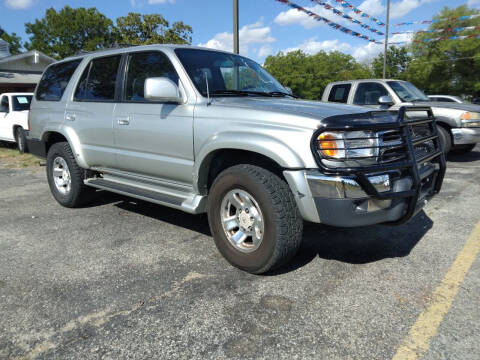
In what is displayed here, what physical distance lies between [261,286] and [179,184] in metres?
1.28

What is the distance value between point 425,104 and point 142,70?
6.41 metres

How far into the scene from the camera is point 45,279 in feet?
10.0

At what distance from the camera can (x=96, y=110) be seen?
434cm

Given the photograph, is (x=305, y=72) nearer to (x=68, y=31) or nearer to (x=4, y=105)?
(x=68, y=31)

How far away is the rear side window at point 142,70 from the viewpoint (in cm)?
376

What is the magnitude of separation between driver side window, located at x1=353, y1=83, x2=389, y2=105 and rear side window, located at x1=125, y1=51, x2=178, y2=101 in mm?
5721

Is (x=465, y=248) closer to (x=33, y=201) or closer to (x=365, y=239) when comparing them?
(x=365, y=239)

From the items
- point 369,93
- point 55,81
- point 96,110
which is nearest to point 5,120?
point 55,81

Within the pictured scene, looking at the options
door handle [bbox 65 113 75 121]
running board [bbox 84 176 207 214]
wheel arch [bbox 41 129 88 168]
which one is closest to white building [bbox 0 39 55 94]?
wheel arch [bbox 41 129 88 168]

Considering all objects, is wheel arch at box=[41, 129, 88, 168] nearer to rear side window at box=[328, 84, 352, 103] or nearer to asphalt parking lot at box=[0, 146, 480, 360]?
asphalt parking lot at box=[0, 146, 480, 360]

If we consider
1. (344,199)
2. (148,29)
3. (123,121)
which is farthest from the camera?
(148,29)

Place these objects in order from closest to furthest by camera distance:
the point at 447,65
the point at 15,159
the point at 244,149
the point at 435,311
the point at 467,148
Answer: the point at 435,311, the point at 244,149, the point at 467,148, the point at 15,159, the point at 447,65

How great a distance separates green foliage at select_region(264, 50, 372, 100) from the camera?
63938 mm

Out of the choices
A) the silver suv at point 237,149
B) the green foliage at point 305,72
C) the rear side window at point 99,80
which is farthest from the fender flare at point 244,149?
the green foliage at point 305,72
